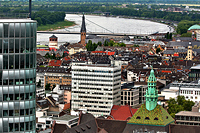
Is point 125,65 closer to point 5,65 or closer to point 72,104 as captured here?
point 72,104

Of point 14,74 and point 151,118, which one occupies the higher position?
point 14,74

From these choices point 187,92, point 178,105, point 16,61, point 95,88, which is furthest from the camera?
point 187,92

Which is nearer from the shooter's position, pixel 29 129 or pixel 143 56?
pixel 29 129

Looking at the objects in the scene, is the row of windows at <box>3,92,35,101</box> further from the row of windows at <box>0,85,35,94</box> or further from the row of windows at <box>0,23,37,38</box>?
the row of windows at <box>0,23,37,38</box>

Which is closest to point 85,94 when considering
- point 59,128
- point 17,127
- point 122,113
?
point 122,113

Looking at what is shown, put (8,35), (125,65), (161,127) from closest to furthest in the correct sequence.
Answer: (8,35) → (161,127) → (125,65)

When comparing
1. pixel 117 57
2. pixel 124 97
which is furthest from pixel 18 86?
pixel 117 57

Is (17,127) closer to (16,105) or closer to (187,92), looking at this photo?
(16,105)
